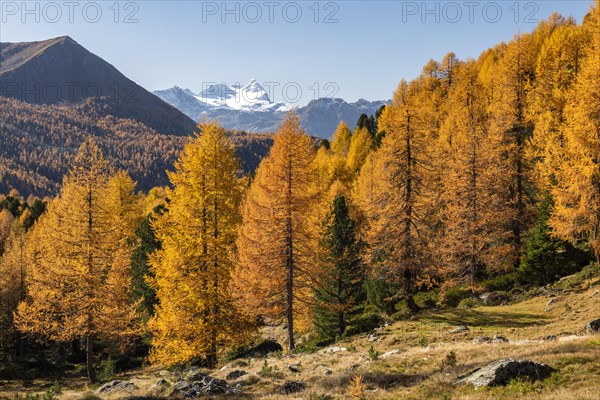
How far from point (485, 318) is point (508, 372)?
47.8ft

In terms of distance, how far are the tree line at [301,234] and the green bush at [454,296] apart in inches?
32.0

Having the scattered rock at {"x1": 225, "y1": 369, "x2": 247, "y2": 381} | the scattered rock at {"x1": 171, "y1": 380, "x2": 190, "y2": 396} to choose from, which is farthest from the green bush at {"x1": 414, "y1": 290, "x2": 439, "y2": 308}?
the scattered rock at {"x1": 171, "y1": 380, "x2": 190, "y2": 396}

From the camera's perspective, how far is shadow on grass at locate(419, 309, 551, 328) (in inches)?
814

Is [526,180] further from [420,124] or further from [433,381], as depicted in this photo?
[433,381]

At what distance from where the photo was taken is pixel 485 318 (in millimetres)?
23141

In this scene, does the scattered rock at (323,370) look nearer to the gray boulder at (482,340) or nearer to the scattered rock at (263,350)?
the gray boulder at (482,340)

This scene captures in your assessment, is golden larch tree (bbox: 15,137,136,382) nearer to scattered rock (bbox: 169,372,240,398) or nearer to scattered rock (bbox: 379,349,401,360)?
scattered rock (bbox: 169,372,240,398)

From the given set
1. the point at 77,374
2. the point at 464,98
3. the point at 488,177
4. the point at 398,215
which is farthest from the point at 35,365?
the point at 464,98

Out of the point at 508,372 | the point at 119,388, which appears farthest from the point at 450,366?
→ the point at 119,388

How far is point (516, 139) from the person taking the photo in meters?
32.5

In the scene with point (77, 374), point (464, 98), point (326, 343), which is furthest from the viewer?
point (464, 98)

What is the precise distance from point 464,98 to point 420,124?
119 feet

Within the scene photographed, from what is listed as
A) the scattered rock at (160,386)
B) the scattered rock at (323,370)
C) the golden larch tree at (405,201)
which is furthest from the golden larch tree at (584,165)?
the scattered rock at (160,386)

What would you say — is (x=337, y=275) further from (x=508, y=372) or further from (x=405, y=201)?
(x=508, y=372)
